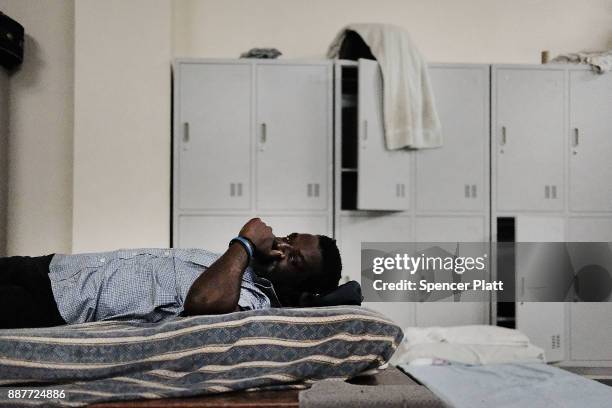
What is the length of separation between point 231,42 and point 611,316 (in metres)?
3.04

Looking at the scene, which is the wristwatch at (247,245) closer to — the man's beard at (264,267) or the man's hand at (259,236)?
the man's hand at (259,236)

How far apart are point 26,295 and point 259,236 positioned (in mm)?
620

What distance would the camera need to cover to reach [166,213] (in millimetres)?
3484

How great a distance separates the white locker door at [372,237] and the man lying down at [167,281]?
1928 mm

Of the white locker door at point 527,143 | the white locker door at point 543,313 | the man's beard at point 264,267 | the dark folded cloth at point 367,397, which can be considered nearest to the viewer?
the dark folded cloth at point 367,397

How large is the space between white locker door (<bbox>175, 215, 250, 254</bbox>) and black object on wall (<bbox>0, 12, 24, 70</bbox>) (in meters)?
1.35

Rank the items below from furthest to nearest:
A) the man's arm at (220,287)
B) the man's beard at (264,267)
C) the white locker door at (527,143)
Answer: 1. the white locker door at (527,143)
2. the man's beard at (264,267)
3. the man's arm at (220,287)

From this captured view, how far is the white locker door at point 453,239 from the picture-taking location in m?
3.73

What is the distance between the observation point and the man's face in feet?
5.43

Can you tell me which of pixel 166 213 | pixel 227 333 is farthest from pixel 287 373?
pixel 166 213

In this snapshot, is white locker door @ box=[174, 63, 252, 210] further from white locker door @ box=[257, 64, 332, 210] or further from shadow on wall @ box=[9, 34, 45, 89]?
shadow on wall @ box=[9, 34, 45, 89]

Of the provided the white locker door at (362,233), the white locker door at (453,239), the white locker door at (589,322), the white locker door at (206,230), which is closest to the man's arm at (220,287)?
the white locker door at (206,230)

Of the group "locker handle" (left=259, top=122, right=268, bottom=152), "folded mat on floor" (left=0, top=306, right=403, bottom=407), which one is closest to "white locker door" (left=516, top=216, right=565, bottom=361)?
"locker handle" (left=259, top=122, right=268, bottom=152)

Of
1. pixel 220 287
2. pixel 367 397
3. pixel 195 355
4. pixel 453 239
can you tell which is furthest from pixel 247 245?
pixel 453 239
